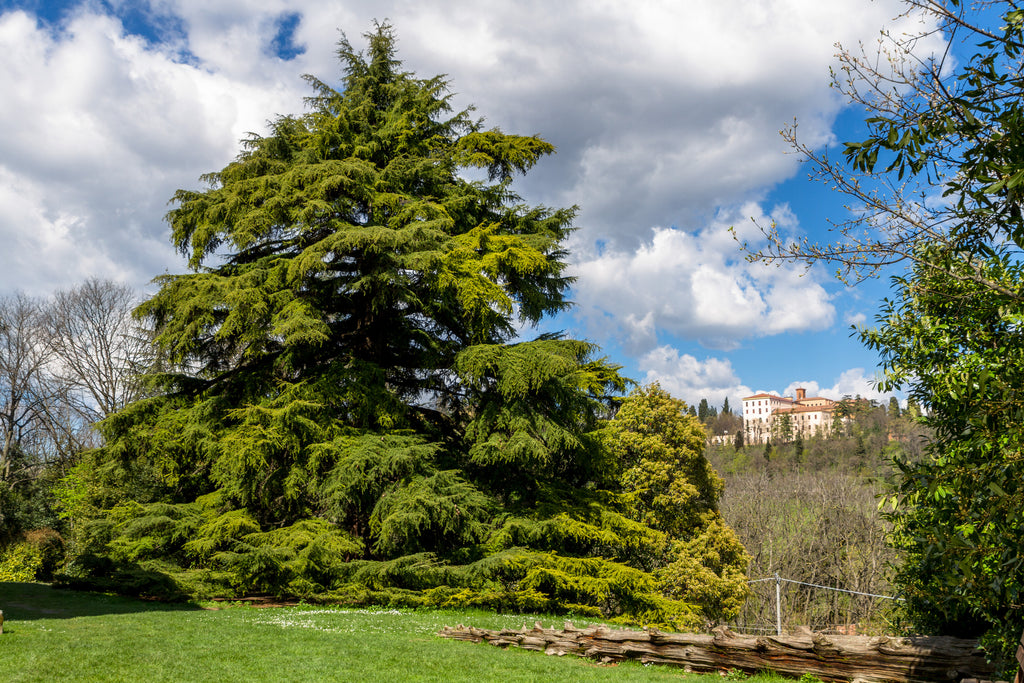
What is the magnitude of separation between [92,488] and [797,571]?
3201 centimetres

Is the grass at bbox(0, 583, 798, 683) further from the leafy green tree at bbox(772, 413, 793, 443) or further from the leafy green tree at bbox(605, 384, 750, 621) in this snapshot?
the leafy green tree at bbox(772, 413, 793, 443)

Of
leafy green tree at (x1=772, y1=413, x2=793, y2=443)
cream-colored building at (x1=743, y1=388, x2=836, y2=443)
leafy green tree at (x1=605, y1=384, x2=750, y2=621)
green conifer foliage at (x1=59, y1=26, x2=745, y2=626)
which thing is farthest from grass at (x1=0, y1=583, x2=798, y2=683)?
cream-colored building at (x1=743, y1=388, x2=836, y2=443)

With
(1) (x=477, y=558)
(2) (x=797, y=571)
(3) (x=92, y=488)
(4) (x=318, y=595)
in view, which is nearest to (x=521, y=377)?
(1) (x=477, y=558)

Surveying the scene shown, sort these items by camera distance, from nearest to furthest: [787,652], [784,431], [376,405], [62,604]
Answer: [787,652]
[62,604]
[376,405]
[784,431]

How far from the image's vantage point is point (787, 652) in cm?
807

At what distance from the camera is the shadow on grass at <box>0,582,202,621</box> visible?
10.7 meters

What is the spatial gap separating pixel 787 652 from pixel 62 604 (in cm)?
1291

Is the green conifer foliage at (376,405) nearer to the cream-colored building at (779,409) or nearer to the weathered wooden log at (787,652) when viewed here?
the weathered wooden log at (787,652)

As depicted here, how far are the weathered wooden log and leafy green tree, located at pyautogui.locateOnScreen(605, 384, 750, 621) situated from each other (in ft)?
29.3

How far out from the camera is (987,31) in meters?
3.64

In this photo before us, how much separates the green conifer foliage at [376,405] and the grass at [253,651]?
247cm

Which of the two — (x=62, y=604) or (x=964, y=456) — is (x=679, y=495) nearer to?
(x=964, y=456)

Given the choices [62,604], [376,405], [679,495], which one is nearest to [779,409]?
[679,495]

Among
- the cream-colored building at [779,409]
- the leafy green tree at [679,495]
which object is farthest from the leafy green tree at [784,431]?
the leafy green tree at [679,495]
